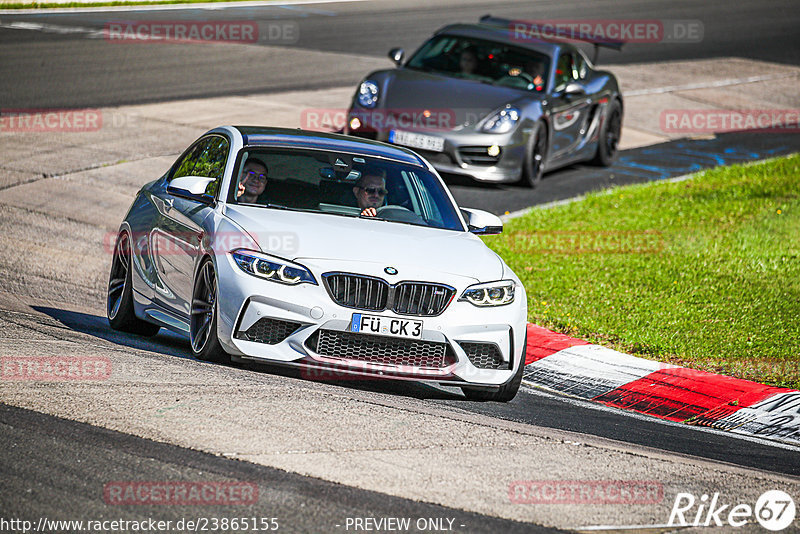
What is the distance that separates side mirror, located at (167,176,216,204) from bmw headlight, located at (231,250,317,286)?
Result: 0.99m

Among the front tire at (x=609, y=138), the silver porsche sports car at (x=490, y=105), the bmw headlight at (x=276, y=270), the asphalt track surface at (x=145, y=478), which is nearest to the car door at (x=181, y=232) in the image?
the bmw headlight at (x=276, y=270)

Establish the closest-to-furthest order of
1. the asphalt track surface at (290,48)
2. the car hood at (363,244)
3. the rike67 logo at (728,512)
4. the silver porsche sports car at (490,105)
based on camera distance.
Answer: the rike67 logo at (728,512) → the car hood at (363,244) → the silver porsche sports car at (490,105) → the asphalt track surface at (290,48)

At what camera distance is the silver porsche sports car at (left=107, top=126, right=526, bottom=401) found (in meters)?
7.12

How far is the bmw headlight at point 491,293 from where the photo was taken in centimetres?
739

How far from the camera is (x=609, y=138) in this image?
17891 mm

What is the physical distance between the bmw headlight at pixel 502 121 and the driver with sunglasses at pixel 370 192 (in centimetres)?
655

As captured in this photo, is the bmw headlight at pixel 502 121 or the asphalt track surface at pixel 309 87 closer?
the asphalt track surface at pixel 309 87

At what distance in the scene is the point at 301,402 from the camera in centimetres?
641

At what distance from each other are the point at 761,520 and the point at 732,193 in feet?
37.0

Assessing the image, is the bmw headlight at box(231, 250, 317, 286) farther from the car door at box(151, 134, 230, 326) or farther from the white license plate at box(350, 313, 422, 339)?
the car door at box(151, 134, 230, 326)

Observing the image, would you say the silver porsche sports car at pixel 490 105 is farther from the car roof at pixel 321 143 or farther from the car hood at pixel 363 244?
the car hood at pixel 363 244

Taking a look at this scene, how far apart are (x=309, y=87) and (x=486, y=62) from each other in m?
5.77

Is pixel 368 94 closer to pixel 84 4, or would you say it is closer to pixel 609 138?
pixel 609 138

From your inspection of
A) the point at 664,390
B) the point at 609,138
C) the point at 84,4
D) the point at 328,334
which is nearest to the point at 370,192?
the point at 328,334
